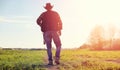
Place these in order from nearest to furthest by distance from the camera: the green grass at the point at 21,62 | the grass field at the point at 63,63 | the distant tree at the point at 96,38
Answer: the green grass at the point at 21,62 < the grass field at the point at 63,63 < the distant tree at the point at 96,38

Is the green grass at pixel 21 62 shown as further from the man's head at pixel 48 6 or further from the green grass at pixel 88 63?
the man's head at pixel 48 6

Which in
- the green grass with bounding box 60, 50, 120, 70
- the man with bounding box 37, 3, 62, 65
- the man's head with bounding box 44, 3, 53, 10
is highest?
the man's head with bounding box 44, 3, 53, 10

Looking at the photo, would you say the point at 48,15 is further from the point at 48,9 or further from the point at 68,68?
the point at 68,68

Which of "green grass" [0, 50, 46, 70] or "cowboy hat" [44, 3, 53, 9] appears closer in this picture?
"green grass" [0, 50, 46, 70]

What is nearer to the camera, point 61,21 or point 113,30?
point 61,21

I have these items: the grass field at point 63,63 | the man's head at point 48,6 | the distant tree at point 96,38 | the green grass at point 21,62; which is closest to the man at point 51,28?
the man's head at point 48,6

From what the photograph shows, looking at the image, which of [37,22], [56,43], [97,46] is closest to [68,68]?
[56,43]

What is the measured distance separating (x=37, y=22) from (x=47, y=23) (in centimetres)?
52

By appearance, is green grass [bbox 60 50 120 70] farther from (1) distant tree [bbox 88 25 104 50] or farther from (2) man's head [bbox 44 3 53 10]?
(1) distant tree [bbox 88 25 104 50]

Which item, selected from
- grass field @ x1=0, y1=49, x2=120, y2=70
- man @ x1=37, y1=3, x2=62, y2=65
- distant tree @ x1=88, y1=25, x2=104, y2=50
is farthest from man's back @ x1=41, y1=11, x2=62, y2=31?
distant tree @ x1=88, y1=25, x2=104, y2=50

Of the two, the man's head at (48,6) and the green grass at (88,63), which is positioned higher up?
the man's head at (48,6)

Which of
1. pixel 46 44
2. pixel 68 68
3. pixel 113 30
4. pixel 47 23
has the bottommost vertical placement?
pixel 68 68

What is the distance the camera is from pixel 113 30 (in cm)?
10744

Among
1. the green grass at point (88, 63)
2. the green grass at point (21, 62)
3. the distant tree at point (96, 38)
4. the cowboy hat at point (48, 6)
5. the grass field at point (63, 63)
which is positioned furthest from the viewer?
the distant tree at point (96, 38)
